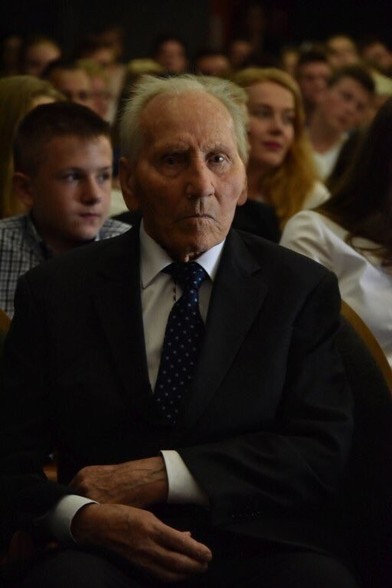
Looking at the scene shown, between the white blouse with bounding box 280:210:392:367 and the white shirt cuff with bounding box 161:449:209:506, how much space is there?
34.2 inches

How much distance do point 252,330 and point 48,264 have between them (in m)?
0.42

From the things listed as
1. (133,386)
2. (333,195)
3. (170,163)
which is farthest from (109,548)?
(333,195)

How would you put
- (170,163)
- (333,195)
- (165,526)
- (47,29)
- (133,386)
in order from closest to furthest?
(165,526) < (133,386) < (170,163) < (333,195) < (47,29)

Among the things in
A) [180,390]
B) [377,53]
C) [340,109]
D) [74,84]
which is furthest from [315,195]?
[377,53]

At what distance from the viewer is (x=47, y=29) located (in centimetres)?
1194

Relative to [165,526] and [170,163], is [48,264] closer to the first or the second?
[170,163]

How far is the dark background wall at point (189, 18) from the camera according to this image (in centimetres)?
1199

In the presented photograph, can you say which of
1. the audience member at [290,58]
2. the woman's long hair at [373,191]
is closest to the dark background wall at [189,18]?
the audience member at [290,58]

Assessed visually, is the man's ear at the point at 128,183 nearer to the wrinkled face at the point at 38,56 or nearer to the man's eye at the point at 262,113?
the man's eye at the point at 262,113

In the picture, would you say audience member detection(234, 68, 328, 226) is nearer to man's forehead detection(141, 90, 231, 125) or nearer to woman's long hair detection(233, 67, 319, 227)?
woman's long hair detection(233, 67, 319, 227)

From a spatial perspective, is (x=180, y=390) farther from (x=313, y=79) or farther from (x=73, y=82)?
(x=313, y=79)

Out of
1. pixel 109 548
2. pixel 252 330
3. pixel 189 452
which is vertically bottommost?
pixel 109 548

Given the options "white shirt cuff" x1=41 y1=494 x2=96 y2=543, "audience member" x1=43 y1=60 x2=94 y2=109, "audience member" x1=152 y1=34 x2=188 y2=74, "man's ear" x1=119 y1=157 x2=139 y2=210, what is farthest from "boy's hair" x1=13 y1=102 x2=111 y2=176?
"audience member" x1=152 y1=34 x2=188 y2=74

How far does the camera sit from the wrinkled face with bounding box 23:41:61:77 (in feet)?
27.2
